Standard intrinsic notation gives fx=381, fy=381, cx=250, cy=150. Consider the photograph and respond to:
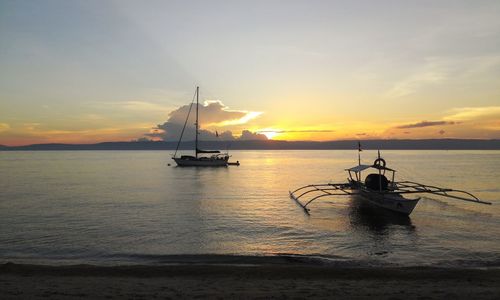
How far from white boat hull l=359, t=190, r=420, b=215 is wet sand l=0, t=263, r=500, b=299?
44.5ft

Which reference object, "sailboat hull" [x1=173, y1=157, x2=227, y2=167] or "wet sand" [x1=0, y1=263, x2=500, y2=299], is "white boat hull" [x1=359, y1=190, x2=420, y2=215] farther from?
"sailboat hull" [x1=173, y1=157, x2=227, y2=167]

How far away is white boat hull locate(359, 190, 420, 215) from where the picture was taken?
89.7 ft

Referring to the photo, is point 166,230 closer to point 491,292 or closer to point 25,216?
point 25,216

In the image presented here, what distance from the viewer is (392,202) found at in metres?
28.6

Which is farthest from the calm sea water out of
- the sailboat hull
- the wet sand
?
the sailboat hull

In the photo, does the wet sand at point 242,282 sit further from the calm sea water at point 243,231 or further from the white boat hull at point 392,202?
the white boat hull at point 392,202

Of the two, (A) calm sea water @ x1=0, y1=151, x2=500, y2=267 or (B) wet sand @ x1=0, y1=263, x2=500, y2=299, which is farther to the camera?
(A) calm sea water @ x1=0, y1=151, x2=500, y2=267

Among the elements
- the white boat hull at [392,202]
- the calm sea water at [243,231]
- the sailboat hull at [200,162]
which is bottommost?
the calm sea water at [243,231]

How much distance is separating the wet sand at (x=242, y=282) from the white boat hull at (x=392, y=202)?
1356 centimetres

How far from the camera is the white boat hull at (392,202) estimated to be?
27344 mm

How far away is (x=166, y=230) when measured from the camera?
23.1 m

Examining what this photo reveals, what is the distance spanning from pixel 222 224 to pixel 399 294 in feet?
51.4

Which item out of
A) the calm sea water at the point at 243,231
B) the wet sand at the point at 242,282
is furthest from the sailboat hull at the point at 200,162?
the wet sand at the point at 242,282

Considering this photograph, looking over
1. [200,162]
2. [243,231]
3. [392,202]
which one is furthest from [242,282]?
[200,162]
